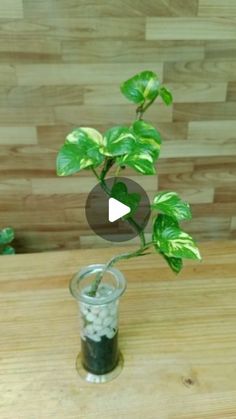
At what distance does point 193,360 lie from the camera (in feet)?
2.67

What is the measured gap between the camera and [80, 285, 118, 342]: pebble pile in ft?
2.34

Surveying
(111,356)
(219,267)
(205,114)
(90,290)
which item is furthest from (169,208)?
(205,114)

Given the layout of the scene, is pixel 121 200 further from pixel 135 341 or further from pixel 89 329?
pixel 135 341

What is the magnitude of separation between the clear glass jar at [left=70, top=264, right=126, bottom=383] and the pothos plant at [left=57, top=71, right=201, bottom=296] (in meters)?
0.13

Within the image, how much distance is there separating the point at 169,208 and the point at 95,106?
Answer: 0.55m

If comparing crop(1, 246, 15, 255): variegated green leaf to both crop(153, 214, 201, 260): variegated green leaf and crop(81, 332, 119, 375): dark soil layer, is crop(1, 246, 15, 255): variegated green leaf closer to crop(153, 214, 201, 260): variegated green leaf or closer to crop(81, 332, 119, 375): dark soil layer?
crop(81, 332, 119, 375): dark soil layer

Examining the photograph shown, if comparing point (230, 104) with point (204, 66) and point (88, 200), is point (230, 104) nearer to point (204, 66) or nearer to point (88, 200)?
point (204, 66)

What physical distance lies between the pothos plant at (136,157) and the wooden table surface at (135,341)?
279 millimetres

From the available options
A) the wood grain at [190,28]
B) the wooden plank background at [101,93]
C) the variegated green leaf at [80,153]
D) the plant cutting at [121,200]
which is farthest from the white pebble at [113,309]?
the wood grain at [190,28]

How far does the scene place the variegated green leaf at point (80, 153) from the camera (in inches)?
20.8

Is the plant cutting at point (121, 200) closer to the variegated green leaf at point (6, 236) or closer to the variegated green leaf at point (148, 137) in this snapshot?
the variegated green leaf at point (148, 137)

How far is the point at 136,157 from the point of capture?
1.72ft

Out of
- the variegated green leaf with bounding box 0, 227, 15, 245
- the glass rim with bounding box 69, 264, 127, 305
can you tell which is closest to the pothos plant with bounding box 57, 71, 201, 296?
the glass rim with bounding box 69, 264, 127, 305
